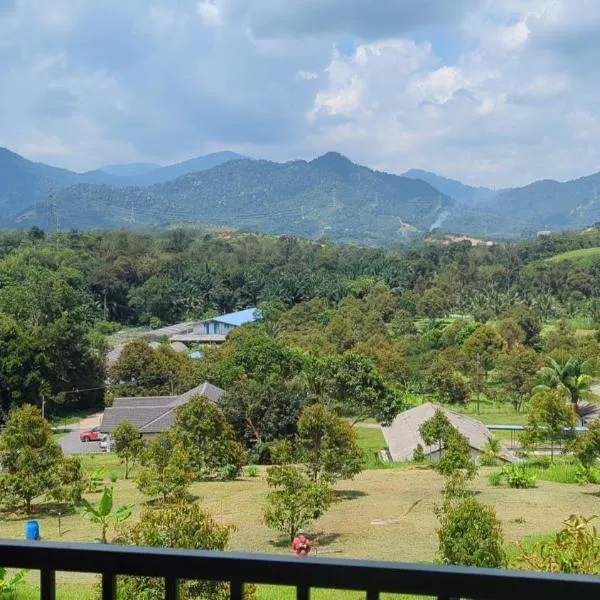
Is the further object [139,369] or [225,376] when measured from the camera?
[139,369]

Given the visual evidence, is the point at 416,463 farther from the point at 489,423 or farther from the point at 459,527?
the point at 459,527

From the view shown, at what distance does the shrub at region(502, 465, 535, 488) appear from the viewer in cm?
1492

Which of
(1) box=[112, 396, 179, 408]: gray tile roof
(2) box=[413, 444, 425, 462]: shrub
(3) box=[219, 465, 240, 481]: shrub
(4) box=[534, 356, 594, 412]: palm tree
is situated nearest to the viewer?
(3) box=[219, 465, 240, 481]: shrub

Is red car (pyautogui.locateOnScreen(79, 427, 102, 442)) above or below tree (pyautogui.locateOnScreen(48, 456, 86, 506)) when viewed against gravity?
below

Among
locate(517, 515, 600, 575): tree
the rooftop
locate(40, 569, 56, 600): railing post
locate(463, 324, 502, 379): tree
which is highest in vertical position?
locate(40, 569, 56, 600): railing post

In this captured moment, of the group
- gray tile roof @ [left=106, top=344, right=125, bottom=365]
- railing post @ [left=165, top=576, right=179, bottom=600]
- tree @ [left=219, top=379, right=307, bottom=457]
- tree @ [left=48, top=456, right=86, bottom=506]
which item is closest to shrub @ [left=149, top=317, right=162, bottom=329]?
gray tile roof @ [left=106, top=344, right=125, bottom=365]

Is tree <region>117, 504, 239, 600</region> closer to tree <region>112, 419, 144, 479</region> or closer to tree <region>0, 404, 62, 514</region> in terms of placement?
tree <region>0, 404, 62, 514</region>

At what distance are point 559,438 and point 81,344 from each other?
19.9 meters

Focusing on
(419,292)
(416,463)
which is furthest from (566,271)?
Answer: (416,463)

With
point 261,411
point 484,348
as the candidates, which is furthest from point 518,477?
point 484,348

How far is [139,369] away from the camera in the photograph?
95.0 feet

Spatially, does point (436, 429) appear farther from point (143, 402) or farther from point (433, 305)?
point (433, 305)

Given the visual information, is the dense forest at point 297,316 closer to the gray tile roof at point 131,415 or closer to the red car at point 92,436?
the gray tile roof at point 131,415

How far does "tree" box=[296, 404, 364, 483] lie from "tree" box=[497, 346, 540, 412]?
13.1 metres
